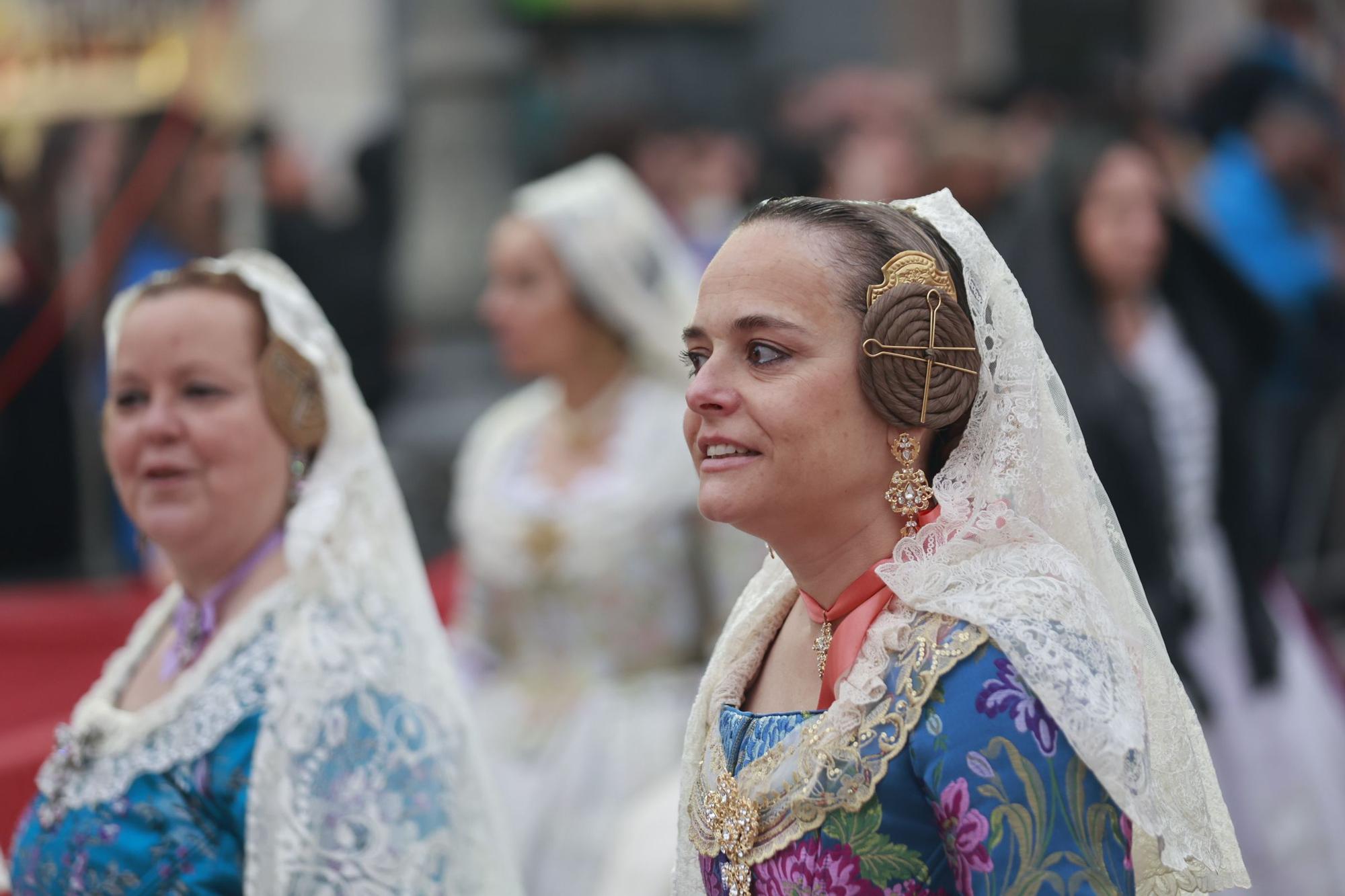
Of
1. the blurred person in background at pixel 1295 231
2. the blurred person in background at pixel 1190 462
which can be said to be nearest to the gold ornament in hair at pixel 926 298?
the blurred person in background at pixel 1190 462

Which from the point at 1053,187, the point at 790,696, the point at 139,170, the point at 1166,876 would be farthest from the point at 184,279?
the point at 139,170

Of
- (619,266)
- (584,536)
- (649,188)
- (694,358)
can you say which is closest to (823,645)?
(694,358)

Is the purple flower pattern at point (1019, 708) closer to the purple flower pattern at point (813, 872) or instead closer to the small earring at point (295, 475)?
the purple flower pattern at point (813, 872)

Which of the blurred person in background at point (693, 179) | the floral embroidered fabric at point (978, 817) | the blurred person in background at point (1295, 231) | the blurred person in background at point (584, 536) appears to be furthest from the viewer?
the blurred person in background at point (693, 179)

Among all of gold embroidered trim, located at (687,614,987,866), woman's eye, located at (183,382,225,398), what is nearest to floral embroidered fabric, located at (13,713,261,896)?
woman's eye, located at (183,382,225,398)

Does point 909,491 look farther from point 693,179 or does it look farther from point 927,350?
point 693,179

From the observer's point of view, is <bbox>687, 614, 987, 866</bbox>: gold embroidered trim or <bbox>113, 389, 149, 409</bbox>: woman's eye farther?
<bbox>113, 389, 149, 409</bbox>: woman's eye

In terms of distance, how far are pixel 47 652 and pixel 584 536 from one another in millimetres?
2120

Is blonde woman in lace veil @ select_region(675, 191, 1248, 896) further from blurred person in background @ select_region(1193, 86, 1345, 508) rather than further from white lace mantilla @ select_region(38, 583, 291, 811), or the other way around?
blurred person in background @ select_region(1193, 86, 1345, 508)

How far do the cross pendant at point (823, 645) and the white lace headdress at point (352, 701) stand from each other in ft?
2.74

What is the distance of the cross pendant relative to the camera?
91.5 inches

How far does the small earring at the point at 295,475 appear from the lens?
10.2ft

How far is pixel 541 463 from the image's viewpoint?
548 centimetres

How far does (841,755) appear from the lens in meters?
2.13
